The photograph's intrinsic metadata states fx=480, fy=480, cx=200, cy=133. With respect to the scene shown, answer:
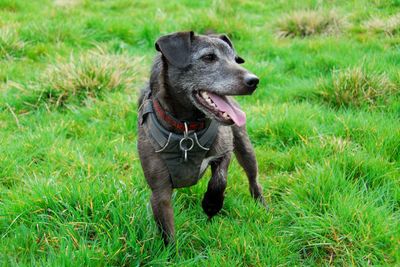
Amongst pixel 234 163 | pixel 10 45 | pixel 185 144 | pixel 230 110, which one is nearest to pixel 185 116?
pixel 185 144

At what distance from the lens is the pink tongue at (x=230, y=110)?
3.08m

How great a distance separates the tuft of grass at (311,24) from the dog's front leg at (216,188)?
5.00m

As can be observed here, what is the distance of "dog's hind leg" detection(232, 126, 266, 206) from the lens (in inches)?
153

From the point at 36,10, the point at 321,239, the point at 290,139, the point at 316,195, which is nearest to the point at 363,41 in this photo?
the point at 290,139

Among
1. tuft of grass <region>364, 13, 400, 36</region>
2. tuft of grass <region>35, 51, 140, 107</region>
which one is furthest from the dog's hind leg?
tuft of grass <region>364, 13, 400, 36</region>

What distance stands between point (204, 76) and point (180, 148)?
0.52m

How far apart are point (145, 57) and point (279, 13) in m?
3.29

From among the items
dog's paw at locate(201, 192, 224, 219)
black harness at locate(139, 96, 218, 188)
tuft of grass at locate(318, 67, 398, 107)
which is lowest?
tuft of grass at locate(318, 67, 398, 107)

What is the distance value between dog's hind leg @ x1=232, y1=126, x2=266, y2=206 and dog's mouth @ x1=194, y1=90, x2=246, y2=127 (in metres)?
0.67

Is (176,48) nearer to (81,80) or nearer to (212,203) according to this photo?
(212,203)

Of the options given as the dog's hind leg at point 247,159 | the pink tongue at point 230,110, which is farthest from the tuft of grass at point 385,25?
the pink tongue at point 230,110

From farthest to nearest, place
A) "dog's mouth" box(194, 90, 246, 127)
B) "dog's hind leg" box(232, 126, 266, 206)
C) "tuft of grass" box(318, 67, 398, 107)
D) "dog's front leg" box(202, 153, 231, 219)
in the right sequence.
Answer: "tuft of grass" box(318, 67, 398, 107)
"dog's hind leg" box(232, 126, 266, 206)
"dog's front leg" box(202, 153, 231, 219)
"dog's mouth" box(194, 90, 246, 127)

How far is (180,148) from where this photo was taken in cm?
321

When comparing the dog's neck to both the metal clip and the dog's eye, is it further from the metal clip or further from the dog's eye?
the dog's eye
